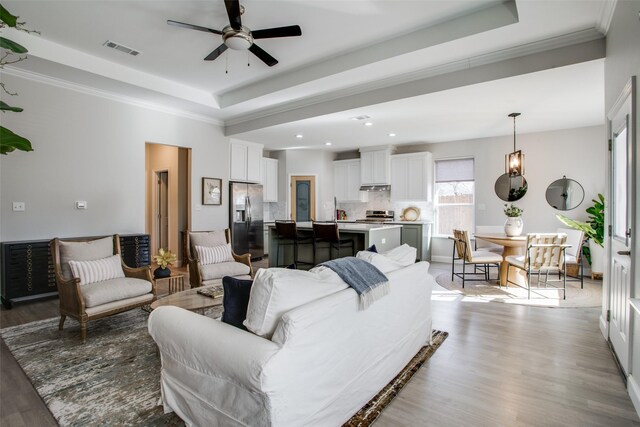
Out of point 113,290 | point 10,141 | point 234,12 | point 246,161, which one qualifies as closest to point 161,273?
point 113,290

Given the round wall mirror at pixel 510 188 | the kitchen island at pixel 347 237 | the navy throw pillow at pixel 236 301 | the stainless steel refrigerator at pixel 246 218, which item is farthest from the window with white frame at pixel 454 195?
the navy throw pillow at pixel 236 301

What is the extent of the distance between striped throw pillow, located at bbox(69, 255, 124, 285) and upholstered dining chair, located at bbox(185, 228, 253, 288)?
78 cm

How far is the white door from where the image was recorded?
2.27 metres

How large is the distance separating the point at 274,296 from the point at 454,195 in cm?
663

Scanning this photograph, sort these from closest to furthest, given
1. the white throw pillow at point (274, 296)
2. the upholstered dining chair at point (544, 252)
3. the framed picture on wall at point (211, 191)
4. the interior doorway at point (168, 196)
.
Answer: the white throw pillow at point (274, 296) → the upholstered dining chair at point (544, 252) → the framed picture on wall at point (211, 191) → the interior doorway at point (168, 196)

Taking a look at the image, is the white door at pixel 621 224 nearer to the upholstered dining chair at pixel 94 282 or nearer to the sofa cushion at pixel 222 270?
the sofa cushion at pixel 222 270

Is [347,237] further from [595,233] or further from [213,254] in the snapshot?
[595,233]

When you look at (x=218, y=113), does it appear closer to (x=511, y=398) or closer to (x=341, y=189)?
(x=341, y=189)

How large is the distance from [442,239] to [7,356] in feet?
23.1

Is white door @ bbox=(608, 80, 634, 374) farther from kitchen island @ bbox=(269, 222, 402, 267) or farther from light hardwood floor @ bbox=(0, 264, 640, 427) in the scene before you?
kitchen island @ bbox=(269, 222, 402, 267)

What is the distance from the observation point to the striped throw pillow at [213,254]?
4.09 m

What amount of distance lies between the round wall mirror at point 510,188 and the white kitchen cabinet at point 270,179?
16.4 feet

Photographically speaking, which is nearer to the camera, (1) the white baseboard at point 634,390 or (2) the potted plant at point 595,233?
(1) the white baseboard at point 634,390

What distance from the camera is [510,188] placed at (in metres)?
6.52
